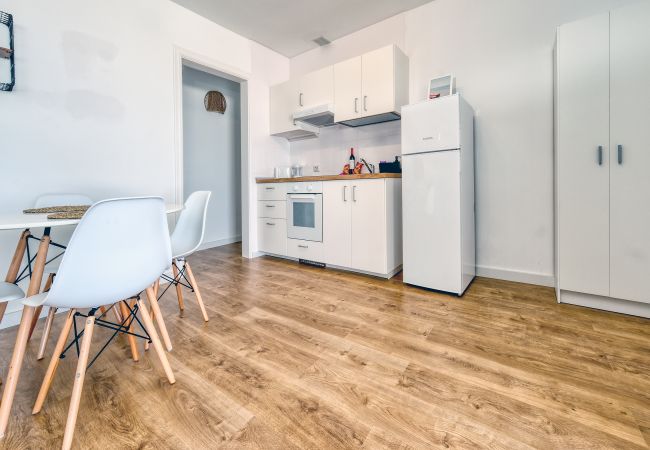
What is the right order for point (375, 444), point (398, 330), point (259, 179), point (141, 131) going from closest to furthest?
point (375, 444) < point (398, 330) < point (141, 131) < point (259, 179)

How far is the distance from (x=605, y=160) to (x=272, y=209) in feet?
9.52

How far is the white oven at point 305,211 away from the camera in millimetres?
3051

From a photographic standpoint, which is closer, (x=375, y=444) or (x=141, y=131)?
(x=375, y=444)

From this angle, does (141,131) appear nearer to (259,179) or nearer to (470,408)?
(259,179)

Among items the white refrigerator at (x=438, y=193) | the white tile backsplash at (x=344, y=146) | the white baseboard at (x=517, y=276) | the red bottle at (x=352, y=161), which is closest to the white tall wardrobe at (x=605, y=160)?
the white baseboard at (x=517, y=276)

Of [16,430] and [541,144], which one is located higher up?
[541,144]

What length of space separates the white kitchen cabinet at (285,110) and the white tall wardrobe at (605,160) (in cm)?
248

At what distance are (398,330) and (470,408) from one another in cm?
65

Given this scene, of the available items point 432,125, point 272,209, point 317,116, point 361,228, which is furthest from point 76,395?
point 317,116

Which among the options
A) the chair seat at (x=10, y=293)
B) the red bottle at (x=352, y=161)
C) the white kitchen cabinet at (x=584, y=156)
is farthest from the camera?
the red bottle at (x=352, y=161)

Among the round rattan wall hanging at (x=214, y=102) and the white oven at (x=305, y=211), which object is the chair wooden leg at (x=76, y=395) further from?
the round rattan wall hanging at (x=214, y=102)

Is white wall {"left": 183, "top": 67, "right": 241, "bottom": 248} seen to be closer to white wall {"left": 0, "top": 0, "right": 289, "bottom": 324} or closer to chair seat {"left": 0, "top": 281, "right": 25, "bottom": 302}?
white wall {"left": 0, "top": 0, "right": 289, "bottom": 324}

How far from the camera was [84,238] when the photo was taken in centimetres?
98

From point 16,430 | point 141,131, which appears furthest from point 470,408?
point 141,131
